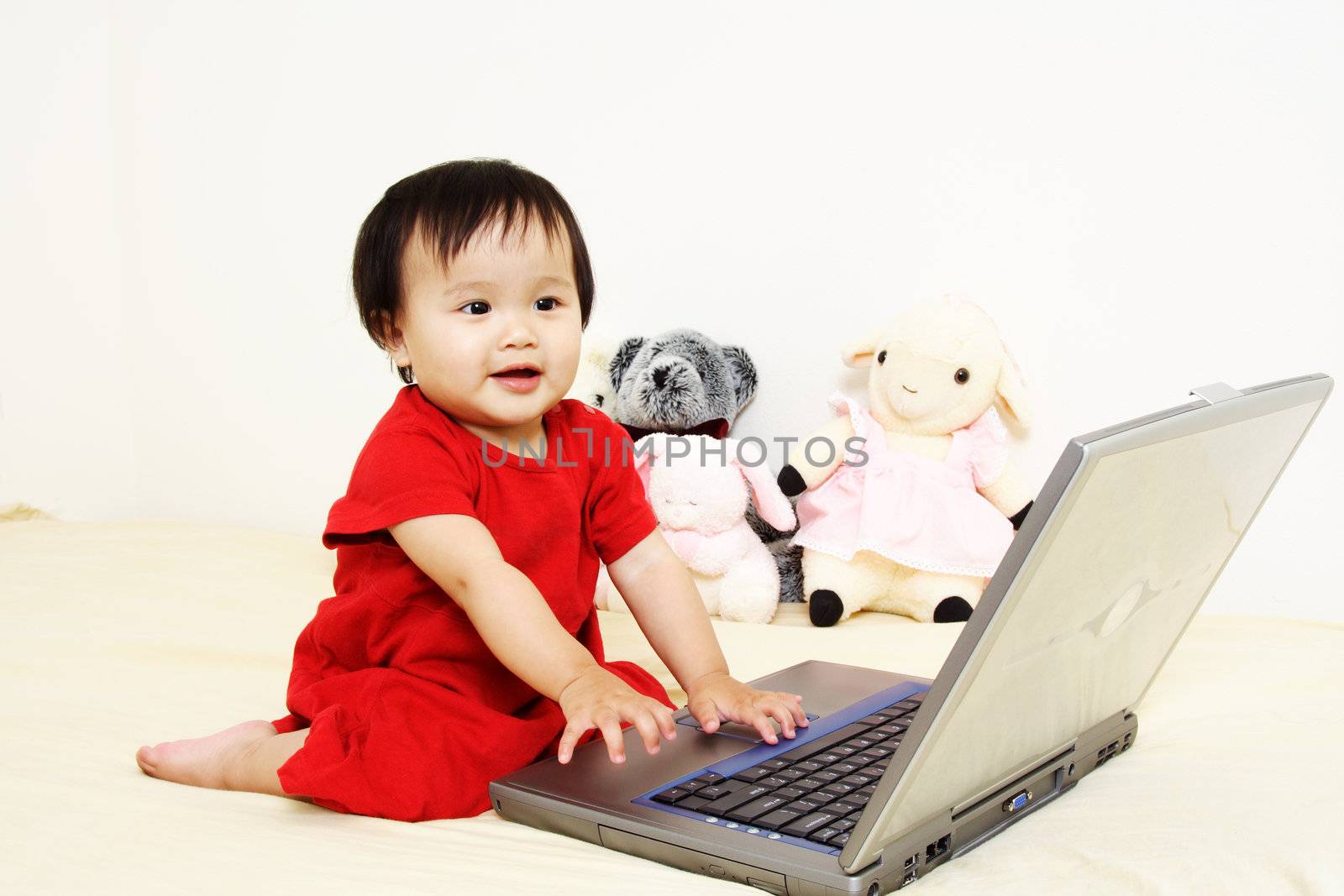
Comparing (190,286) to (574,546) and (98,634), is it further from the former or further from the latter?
(574,546)

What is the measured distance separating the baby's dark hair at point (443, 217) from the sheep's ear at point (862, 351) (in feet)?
2.05

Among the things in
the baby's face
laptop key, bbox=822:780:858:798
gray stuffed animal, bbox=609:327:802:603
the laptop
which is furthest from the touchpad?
gray stuffed animal, bbox=609:327:802:603

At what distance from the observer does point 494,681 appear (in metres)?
0.98

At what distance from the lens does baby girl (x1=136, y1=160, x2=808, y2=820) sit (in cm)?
86

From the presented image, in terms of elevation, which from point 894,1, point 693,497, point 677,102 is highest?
point 894,1

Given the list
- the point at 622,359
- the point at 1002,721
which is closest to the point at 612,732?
the point at 1002,721

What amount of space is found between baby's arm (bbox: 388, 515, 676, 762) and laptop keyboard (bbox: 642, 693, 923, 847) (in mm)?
59

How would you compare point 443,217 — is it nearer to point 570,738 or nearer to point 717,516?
point 570,738

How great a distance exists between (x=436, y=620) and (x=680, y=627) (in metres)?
0.21

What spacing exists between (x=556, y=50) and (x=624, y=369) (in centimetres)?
53

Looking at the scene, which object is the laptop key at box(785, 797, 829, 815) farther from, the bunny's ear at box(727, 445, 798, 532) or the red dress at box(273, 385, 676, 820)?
the bunny's ear at box(727, 445, 798, 532)

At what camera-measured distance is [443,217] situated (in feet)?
3.11

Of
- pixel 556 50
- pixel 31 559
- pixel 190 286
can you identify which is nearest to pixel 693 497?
pixel 556 50

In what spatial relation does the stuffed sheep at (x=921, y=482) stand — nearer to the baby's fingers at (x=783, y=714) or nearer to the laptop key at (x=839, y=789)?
the baby's fingers at (x=783, y=714)
